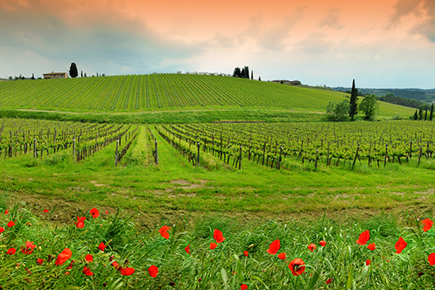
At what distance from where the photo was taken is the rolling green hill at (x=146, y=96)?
63.5 metres

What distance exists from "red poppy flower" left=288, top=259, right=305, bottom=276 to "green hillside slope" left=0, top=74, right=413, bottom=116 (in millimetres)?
63701

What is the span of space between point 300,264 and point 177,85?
9484 centimetres

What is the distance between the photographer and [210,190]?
10234 millimetres

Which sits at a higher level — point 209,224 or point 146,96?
point 146,96

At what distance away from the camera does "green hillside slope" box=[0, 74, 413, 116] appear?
209ft

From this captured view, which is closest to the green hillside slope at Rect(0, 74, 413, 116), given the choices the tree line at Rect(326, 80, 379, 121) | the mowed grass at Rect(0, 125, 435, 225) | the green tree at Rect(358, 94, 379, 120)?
the tree line at Rect(326, 80, 379, 121)

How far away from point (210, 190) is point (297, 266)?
8.38 m

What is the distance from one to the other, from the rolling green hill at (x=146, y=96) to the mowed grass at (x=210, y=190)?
51.6 m

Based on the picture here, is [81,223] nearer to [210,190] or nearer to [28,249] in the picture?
[28,249]

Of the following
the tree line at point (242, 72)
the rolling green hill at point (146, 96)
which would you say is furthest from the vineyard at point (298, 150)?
the tree line at point (242, 72)

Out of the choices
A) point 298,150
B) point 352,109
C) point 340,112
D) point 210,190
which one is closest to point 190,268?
point 210,190

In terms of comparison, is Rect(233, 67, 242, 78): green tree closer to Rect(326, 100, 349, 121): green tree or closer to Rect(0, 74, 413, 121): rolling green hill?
Rect(0, 74, 413, 121): rolling green hill

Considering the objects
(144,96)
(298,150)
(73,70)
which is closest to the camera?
(298,150)

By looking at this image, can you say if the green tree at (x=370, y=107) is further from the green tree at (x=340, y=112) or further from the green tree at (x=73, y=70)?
the green tree at (x=73, y=70)
